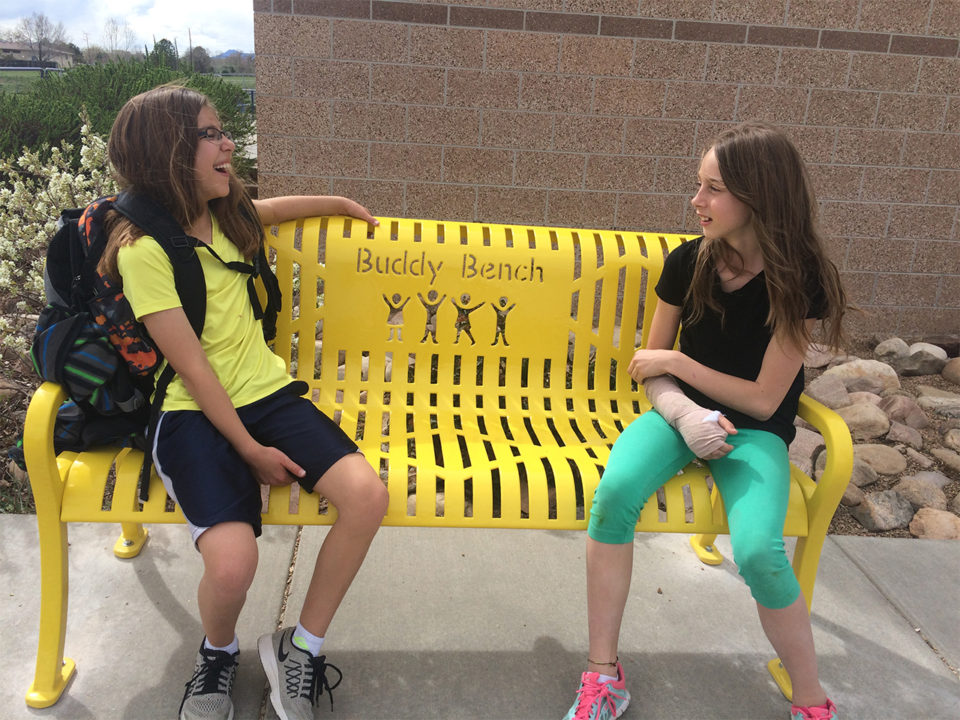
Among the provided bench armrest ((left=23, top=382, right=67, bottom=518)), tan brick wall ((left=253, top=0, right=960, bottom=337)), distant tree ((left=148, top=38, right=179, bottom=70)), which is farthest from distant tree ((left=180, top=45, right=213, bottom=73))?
bench armrest ((left=23, top=382, right=67, bottom=518))

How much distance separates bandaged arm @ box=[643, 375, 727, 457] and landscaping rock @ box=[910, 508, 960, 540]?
169 centimetres

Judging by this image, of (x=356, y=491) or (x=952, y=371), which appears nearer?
(x=356, y=491)

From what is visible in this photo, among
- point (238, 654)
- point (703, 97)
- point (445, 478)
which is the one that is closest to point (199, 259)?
point (445, 478)

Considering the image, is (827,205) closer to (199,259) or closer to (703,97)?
(703,97)

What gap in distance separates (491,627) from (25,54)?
16.5m

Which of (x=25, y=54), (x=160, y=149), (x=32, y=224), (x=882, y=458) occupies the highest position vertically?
(x=25, y=54)

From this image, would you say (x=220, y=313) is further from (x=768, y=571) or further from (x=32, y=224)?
(x=32, y=224)

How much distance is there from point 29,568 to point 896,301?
17.2 feet

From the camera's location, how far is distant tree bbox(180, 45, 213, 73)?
1069cm

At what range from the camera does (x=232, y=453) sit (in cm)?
214

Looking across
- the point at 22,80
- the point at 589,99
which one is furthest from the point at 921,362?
the point at 22,80

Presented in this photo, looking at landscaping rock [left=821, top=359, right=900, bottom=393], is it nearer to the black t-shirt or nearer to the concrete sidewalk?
the concrete sidewalk

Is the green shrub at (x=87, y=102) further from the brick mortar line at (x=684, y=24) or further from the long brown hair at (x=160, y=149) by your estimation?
the long brown hair at (x=160, y=149)

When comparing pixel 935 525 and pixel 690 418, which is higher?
pixel 690 418
